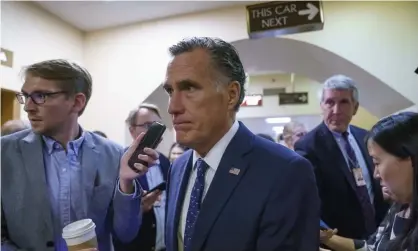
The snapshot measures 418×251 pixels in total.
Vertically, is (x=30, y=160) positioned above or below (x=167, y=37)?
below

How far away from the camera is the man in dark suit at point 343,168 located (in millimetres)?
2139

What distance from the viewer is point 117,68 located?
16.9 ft

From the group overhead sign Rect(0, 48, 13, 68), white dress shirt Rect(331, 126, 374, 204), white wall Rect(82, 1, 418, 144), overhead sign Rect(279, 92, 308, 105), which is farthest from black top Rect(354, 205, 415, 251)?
overhead sign Rect(279, 92, 308, 105)

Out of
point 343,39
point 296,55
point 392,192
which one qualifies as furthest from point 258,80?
point 392,192

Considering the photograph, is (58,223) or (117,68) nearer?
(58,223)

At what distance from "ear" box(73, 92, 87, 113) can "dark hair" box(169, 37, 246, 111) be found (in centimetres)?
48

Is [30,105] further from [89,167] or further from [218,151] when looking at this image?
[218,151]

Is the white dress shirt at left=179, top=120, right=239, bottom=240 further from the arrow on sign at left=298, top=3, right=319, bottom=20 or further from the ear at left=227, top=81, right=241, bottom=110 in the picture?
the arrow on sign at left=298, top=3, right=319, bottom=20

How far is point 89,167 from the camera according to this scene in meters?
1.51

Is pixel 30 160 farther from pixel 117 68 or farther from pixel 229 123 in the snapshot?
pixel 117 68

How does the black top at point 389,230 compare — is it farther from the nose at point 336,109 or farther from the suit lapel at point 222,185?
the nose at point 336,109

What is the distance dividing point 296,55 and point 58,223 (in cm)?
406

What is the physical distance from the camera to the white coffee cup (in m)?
1.12

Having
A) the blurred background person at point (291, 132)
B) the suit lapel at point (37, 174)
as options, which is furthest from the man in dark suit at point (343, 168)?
the blurred background person at point (291, 132)
